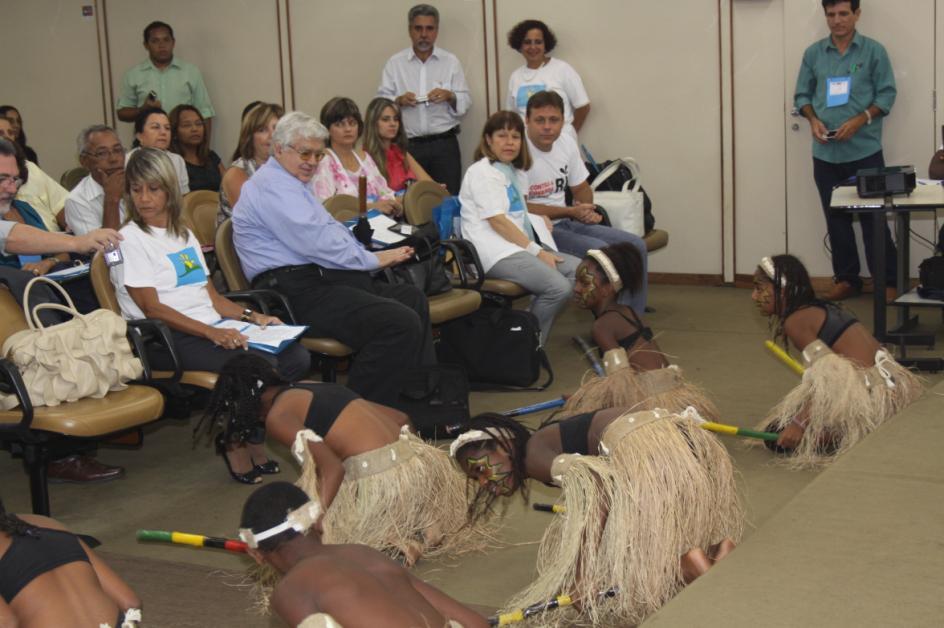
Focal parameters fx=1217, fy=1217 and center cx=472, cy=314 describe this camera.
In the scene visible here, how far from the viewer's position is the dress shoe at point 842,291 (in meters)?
7.20

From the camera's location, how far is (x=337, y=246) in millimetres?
4906

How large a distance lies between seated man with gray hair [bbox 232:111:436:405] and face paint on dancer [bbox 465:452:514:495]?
157 cm

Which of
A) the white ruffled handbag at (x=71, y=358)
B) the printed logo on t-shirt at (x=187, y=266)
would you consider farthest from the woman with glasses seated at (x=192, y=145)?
the white ruffled handbag at (x=71, y=358)

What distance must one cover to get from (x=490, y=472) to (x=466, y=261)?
2678mm

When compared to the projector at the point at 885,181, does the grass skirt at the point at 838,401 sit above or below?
below

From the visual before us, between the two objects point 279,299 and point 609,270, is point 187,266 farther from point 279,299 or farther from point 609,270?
point 609,270

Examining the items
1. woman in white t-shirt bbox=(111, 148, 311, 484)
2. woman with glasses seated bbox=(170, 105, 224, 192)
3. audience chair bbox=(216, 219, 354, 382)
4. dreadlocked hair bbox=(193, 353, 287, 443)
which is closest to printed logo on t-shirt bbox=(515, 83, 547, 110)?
woman with glasses seated bbox=(170, 105, 224, 192)

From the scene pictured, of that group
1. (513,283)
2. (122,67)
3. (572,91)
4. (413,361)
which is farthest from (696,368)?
(122,67)

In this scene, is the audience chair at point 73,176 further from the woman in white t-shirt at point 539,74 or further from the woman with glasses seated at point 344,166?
the woman in white t-shirt at point 539,74

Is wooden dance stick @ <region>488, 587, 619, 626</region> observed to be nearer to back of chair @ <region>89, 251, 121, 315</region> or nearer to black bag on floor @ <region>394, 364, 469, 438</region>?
black bag on floor @ <region>394, 364, 469, 438</region>

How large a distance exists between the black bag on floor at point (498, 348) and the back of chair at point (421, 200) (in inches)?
28.3

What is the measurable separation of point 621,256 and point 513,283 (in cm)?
97

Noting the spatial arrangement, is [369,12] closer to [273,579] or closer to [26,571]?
[273,579]

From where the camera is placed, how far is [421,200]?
6.17 m
